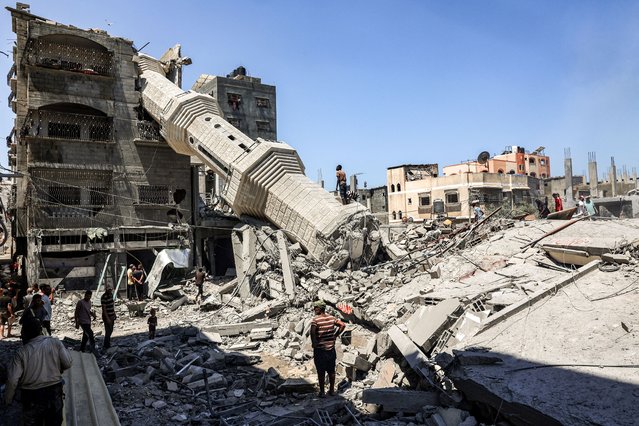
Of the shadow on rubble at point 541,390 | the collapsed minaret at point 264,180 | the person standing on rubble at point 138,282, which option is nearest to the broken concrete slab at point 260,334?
the collapsed minaret at point 264,180

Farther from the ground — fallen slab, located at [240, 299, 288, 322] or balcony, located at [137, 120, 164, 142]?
balcony, located at [137, 120, 164, 142]

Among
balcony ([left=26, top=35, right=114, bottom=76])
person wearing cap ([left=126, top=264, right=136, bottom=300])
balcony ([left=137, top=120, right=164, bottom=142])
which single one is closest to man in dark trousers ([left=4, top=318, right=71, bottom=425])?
person wearing cap ([left=126, top=264, right=136, bottom=300])

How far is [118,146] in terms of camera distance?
72.2 ft

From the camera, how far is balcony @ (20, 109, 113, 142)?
20078mm

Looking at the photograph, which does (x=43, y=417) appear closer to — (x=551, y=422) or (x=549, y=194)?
(x=551, y=422)

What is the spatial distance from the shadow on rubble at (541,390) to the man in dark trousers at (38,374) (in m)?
4.60

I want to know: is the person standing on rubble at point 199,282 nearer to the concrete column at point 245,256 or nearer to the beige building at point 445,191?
the concrete column at point 245,256

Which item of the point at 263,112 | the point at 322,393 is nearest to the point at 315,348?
the point at 322,393

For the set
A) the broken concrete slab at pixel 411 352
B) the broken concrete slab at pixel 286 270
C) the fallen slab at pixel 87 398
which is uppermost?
the broken concrete slab at pixel 286 270

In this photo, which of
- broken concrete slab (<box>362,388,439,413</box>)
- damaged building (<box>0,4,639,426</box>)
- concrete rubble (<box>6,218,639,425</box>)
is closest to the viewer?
concrete rubble (<box>6,218,639,425</box>)

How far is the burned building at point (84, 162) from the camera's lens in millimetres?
19969

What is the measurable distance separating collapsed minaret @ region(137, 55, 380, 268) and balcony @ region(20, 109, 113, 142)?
2.34 metres

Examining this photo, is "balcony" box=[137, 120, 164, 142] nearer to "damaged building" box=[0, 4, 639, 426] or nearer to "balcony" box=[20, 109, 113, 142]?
"damaged building" box=[0, 4, 639, 426]

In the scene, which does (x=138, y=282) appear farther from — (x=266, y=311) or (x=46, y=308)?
(x=46, y=308)
